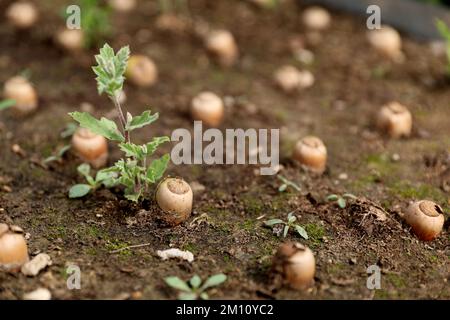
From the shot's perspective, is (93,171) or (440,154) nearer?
(93,171)

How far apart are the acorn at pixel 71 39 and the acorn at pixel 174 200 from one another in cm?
176

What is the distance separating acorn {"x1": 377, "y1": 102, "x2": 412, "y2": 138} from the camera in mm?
3441

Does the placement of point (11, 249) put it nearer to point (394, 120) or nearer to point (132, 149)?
point (132, 149)

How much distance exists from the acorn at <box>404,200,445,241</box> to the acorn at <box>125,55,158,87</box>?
5.98ft

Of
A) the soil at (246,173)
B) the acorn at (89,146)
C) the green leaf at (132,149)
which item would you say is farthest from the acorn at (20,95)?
the green leaf at (132,149)

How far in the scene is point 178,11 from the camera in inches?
186

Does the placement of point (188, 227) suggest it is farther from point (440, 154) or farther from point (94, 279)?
point (440, 154)

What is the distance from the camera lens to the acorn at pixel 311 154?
3.10 metres

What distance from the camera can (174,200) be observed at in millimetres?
2637

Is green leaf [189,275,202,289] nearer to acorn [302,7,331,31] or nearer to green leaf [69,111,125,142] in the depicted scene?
green leaf [69,111,125,142]

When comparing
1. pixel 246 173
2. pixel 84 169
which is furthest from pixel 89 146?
pixel 246 173

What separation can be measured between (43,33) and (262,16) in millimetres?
1581
